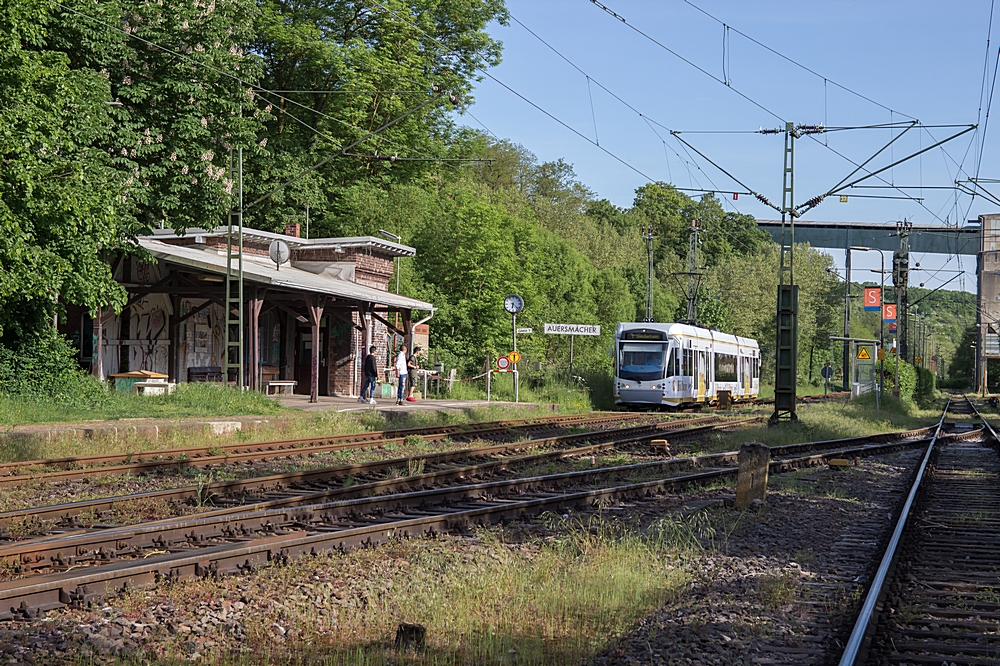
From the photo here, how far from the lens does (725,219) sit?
334 feet

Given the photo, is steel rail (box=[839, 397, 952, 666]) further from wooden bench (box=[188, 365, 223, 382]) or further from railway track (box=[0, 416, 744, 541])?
wooden bench (box=[188, 365, 223, 382])

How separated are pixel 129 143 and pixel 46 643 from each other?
21025 mm

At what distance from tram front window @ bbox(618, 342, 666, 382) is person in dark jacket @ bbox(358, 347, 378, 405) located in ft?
32.5

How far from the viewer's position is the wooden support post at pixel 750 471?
41.3ft

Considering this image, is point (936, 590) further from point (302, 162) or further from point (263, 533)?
point (302, 162)

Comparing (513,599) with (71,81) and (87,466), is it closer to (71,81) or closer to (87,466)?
(87,466)

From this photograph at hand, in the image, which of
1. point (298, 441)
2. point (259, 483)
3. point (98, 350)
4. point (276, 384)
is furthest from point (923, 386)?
point (259, 483)

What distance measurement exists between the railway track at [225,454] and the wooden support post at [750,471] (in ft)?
24.7

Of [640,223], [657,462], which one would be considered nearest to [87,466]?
[657,462]

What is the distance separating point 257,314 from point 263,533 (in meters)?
17.4

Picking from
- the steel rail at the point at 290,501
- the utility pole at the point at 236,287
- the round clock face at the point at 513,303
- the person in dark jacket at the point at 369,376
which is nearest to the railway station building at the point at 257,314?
the utility pole at the point at 236,287

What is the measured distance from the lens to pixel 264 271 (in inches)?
1141

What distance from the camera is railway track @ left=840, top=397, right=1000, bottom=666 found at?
6508mm

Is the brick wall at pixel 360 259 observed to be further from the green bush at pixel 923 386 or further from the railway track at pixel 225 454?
the green bush at pixel 923 386
